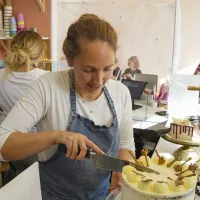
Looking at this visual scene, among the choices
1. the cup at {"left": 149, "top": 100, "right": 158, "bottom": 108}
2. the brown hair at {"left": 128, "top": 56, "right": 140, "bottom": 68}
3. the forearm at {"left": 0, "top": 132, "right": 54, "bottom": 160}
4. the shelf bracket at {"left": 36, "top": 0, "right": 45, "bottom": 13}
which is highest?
the shelf bracket at {"left": 36, "top": 0, "right": 45, "bottom": 13}

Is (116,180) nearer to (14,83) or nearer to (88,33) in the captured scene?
(88,33)

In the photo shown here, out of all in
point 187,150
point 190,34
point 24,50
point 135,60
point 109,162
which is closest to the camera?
point 109,162

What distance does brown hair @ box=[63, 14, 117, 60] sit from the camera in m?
0.87

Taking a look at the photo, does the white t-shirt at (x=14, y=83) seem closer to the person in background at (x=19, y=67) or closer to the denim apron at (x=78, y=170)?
the person in background at (x=19, y=67)

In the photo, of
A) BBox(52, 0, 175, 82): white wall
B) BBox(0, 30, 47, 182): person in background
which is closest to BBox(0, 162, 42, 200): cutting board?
BBox(0, 30, 47, 182): person in background

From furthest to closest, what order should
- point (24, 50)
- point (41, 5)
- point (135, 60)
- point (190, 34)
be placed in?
point (190, 34), point (41, 5), point (135, 60), point (24, 50)

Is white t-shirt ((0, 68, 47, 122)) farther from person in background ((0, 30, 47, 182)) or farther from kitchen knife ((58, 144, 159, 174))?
kitchen knife ((58, 144, 159, 174))

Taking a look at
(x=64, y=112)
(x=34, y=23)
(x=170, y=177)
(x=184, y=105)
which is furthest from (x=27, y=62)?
(x=34, y=23)

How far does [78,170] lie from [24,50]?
3.67ft

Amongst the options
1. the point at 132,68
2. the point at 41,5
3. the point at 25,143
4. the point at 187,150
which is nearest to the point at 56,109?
the point at 25,143

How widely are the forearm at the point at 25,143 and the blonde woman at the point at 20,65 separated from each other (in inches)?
44.3

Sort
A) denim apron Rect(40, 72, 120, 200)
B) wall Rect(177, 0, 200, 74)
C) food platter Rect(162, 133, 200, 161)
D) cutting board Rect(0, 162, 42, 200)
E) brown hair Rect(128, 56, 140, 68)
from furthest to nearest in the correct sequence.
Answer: wall Rect(177, 0, 200, 74) → brown hair Rect(128, 56, 140, 68) → food platter Rect(162, 133, 200, 161) → denim apron Rect(40, 72, 120, 200) → cutting board Rect(0, 162, 42, 200)

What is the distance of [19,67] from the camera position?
1.88m

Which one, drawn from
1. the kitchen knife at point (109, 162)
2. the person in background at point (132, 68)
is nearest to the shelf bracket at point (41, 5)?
the person in background at point (132, 68)
